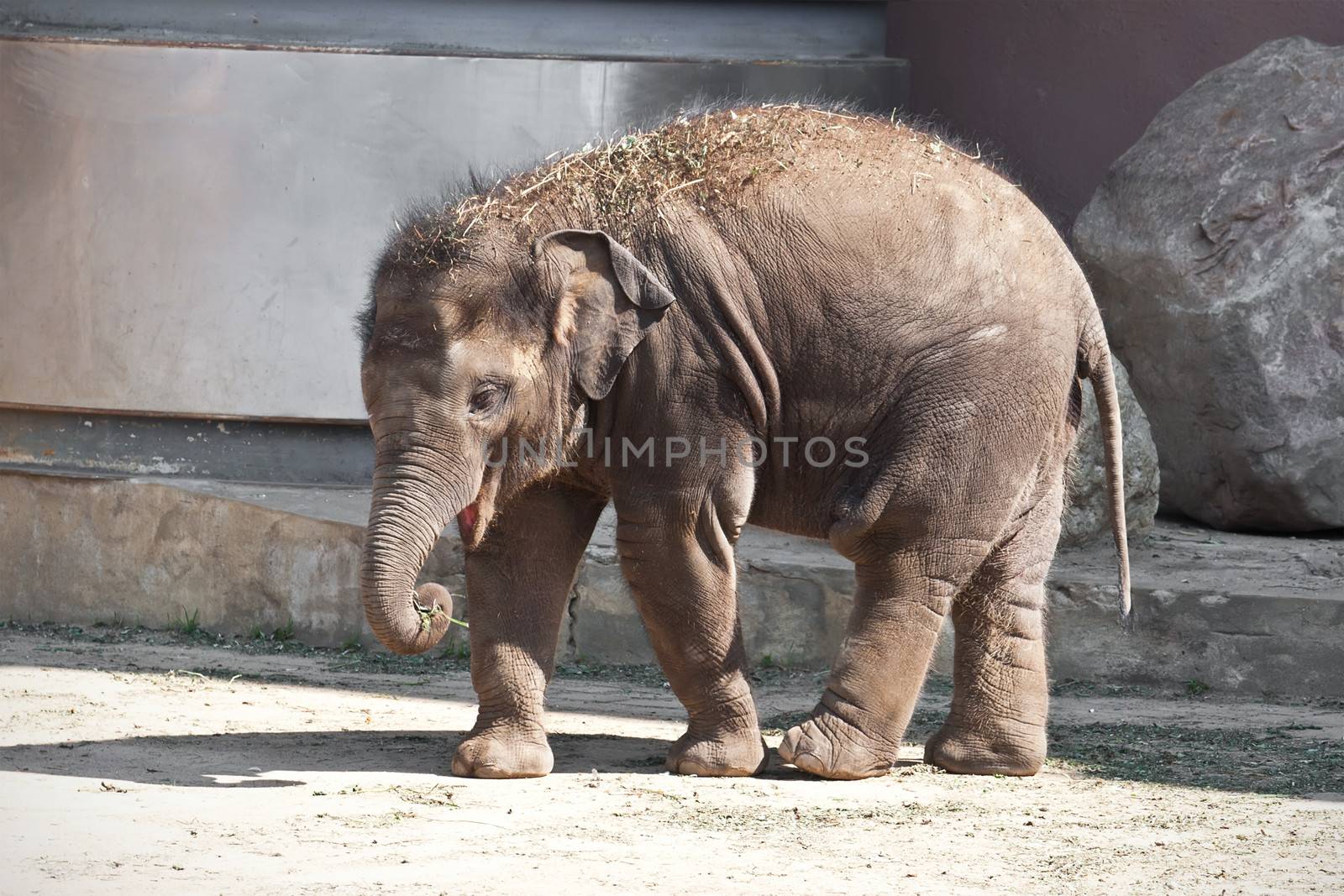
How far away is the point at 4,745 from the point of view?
5.30 meters

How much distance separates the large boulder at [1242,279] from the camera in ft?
24.7

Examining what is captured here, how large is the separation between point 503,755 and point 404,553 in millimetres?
781

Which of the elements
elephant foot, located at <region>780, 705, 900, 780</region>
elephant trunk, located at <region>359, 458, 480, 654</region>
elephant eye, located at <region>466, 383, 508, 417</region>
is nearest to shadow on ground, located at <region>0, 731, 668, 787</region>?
elephant foot, located at <region>780, 705, 900, 780</region>

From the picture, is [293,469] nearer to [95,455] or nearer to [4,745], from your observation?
[95,455]

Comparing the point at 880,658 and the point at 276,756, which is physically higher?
the point at 880,658

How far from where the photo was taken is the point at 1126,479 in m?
7.38

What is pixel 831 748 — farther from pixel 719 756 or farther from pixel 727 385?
pixel 727 385

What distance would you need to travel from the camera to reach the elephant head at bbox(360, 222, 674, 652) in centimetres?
467

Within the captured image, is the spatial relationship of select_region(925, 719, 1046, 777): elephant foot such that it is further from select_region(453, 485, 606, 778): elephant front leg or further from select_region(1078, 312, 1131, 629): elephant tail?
select_region(453, 485, 606, 778): elephant front leg

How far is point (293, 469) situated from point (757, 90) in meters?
2.70

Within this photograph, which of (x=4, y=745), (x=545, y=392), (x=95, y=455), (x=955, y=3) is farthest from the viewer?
(x=955, y=3)

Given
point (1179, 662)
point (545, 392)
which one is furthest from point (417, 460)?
point (1179, 662)

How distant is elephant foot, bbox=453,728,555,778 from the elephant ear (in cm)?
102

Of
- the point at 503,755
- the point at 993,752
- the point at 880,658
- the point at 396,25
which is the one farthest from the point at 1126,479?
the point at 396,25
